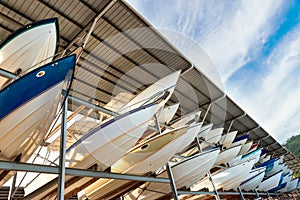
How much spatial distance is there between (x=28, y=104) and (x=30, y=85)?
0.60 ft

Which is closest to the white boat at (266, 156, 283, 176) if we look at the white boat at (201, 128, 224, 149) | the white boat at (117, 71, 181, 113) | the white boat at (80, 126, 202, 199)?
the white boat at (201, 128, 224, 149)

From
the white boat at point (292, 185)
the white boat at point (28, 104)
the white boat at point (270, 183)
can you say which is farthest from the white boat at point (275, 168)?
the white boat at point (28, 104)

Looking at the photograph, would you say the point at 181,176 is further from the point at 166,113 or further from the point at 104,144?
the point at 104,144

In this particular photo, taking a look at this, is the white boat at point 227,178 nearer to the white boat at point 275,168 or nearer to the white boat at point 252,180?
the white boat at point 252,180

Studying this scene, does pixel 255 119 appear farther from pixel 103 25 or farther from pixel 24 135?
pixel 24 135

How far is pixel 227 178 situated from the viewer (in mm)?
5660

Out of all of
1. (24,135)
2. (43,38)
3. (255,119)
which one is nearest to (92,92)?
(43,38)

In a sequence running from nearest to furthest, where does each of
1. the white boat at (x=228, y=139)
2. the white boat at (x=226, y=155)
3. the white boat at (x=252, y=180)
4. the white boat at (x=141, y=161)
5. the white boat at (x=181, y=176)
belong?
the white boat at (x=141, y=161) < the white boat at (x=181, y=176) < the white boat at (x=226, y=155) < the white boat at (x=252, y=180) < the white boat at (x=228, y=139)

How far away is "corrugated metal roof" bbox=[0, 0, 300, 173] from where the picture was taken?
10.6ft

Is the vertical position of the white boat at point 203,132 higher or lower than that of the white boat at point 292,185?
higher

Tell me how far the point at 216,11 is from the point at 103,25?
1.88 m

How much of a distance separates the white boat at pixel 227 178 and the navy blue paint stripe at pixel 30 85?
4305 mm

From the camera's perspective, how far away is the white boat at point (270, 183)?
798 centimetres

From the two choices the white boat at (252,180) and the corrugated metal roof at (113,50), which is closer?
the corrugated metal roof at (113,50)
